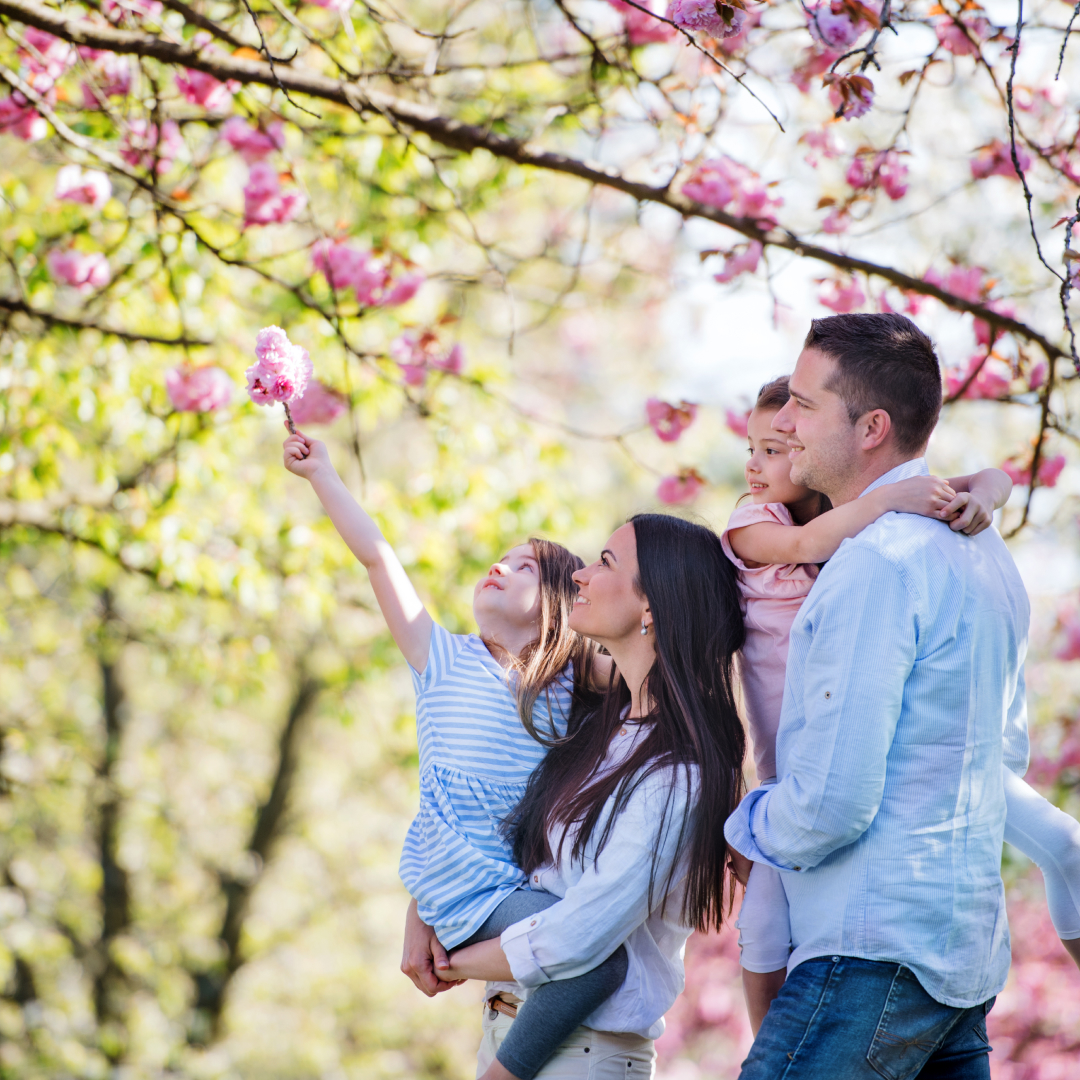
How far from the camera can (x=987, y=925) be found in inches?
61.5

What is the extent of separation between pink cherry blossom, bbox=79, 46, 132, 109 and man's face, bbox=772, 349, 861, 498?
2.28 m

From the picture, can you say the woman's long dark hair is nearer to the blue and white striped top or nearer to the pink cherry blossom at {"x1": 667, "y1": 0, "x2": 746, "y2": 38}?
the blue and white striped top

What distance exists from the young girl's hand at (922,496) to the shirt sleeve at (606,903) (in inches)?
23.4

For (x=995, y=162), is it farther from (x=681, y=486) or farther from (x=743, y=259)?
(x=681, y=486)

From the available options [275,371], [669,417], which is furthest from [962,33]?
[275,371]

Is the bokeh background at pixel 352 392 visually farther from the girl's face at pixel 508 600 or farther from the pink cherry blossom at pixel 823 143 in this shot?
the girl's face at pixel 508 600

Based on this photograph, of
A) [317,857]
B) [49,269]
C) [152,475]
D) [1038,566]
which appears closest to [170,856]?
[317,857]

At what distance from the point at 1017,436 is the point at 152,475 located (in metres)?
5.88

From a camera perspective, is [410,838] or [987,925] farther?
[410,838]

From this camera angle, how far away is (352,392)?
416 cm

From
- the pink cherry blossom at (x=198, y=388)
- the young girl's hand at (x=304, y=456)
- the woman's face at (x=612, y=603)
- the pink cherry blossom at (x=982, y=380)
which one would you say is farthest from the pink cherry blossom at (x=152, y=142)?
the pink cherry blossom at (x=982, y=380)

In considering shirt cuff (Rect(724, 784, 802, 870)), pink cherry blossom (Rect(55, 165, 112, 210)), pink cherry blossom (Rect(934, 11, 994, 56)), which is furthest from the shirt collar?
pink cherry blossom (Rect(55, 165, 112, 210))

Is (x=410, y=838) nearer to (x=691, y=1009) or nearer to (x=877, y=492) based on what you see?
(x=877, y=492)

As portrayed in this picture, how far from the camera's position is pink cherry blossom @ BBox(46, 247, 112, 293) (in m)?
3.59
